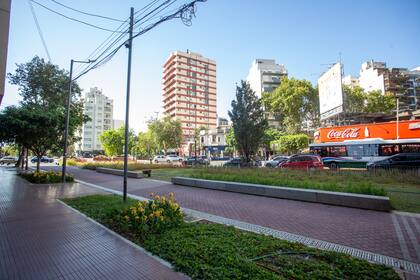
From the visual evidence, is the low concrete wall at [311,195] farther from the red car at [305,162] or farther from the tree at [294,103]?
the tree at [294,103]

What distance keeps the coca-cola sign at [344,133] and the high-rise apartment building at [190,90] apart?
187 feet

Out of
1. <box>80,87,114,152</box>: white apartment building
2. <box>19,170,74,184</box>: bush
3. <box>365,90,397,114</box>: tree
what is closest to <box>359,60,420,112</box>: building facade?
<box>365,90,397,114</box>: tree

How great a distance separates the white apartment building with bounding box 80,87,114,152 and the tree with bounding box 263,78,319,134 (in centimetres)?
8159

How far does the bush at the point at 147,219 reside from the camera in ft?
17.9

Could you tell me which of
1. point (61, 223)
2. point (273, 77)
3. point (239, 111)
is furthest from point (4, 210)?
point (273, 77)

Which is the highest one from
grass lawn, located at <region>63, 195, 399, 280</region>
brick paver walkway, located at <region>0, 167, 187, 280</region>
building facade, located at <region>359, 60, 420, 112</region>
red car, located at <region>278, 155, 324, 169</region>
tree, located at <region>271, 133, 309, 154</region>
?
building facade, located at <region>359, 60, 420, 112</region>

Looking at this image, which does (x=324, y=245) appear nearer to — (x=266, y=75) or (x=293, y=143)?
(x=293, y=143)

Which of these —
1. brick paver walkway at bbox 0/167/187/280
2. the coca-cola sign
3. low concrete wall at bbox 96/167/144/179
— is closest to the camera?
brick paver walkway at bbox 0/167/187/280

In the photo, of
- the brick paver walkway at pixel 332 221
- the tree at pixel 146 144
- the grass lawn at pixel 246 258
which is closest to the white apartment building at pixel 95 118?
the tree at pixel 146 144

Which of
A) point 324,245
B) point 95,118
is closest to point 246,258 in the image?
point 324,245

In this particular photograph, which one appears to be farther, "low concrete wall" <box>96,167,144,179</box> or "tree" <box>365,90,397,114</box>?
"tree" <box>365,90,397,114</box>

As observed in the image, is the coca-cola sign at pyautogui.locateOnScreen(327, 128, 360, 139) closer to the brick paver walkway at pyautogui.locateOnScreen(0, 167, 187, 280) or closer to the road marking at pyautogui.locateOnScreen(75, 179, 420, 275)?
the road marking at pyautogui.locateOnScreen(75, 179, 420, 275)

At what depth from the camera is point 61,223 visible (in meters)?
6.60

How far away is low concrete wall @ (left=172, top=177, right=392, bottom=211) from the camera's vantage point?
7.88m
